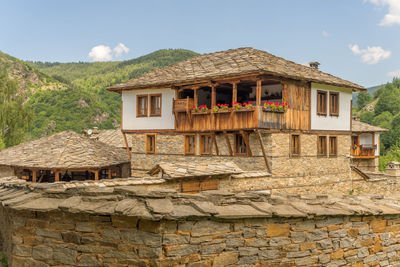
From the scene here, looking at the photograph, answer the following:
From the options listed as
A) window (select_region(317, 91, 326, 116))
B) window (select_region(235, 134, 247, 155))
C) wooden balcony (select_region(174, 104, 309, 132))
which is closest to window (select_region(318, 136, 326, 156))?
window (select_region(317, 91, 326, 116))

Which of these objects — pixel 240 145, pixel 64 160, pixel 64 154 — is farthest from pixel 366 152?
pixel 64 160

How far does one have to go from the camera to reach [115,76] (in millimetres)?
83250

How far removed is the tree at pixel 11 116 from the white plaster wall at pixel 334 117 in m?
29.4

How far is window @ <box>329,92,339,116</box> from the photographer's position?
743 inches

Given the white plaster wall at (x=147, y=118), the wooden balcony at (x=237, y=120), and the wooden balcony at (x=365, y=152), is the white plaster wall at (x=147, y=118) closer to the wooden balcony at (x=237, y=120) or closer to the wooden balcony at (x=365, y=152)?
the wooden balcony at (x=237, y=120)

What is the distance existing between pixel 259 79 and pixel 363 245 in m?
9.82

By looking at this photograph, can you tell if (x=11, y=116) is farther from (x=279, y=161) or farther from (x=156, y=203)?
(x=156, y=203)

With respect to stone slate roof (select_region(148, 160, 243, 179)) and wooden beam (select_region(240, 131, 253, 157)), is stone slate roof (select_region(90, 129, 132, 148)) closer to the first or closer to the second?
wooden beam (select_region(240, 131, 253, 157))

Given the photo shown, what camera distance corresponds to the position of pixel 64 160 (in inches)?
751

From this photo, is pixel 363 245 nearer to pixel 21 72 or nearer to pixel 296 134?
pixel 296 134

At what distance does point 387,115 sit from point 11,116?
195ft

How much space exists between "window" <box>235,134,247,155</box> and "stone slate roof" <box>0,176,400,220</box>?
10.7 metres

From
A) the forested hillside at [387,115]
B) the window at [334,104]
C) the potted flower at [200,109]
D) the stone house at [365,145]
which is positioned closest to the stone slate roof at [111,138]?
the potted flower at [200,109]

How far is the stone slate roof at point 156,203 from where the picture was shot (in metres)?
4.97
